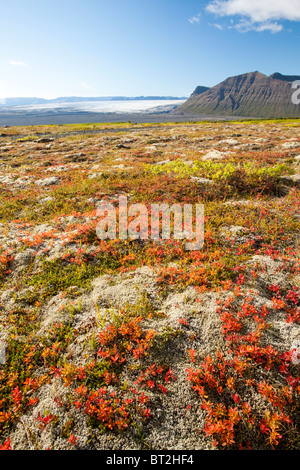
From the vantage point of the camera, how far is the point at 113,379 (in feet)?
18.0

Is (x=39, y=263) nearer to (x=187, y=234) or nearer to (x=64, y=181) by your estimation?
(x=187, y=234)

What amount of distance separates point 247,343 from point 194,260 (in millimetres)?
4198

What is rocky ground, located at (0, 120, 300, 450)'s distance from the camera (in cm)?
473

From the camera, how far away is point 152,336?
6363mm

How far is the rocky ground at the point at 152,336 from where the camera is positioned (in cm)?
473

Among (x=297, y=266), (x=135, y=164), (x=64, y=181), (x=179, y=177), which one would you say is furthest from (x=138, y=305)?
(x=135, y=164)
